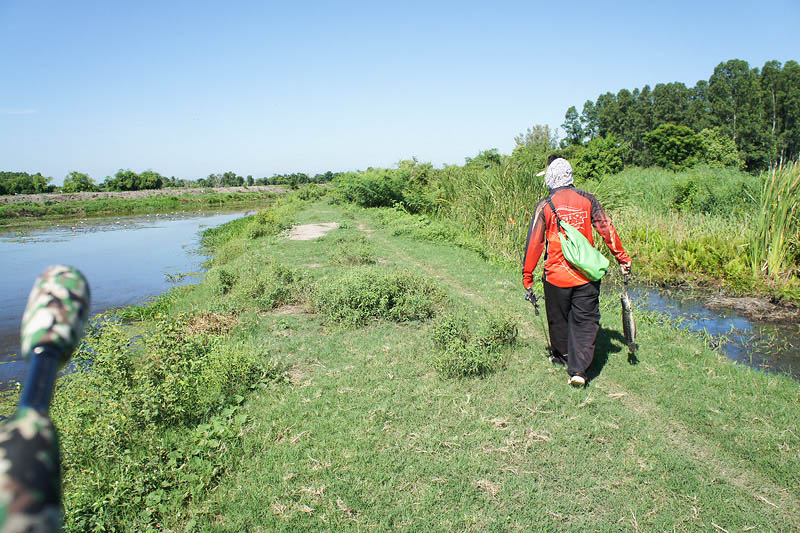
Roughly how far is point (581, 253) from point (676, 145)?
39206 mm

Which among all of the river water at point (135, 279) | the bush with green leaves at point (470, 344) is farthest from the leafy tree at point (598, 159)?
the bush with green leaves at point (470, 344)

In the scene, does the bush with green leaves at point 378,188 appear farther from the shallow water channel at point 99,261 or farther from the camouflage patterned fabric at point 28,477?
the camouflage patterned fabric at point 28,477

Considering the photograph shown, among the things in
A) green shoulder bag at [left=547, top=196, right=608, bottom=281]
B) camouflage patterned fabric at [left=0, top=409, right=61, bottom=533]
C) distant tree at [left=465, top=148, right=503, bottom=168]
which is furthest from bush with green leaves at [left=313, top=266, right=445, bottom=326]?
distant tree at [left=465, top=148, right=503, bottom=168]

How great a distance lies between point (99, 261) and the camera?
1631 centimetres

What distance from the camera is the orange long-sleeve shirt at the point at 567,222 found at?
14.7 ft

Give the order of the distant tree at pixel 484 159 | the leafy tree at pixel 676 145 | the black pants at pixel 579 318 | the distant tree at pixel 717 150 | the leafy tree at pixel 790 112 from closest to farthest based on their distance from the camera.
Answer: the black pants at pixel 579 318 < the distant tree at pixel 484 159 < the distant tree at pixel 717 150 < the leafy tree at pixel 676 145 < the leafy tree at pixel 790 112

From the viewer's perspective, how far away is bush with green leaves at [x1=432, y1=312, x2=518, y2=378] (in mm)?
4766

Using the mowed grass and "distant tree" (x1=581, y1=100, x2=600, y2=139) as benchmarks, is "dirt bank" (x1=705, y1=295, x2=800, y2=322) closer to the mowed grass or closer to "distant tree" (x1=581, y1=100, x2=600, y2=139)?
the mowed grass

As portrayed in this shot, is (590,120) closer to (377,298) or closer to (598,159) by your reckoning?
(598,159)

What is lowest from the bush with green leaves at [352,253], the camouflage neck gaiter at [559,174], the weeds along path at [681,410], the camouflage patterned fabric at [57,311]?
the weeds along path at [681,410]

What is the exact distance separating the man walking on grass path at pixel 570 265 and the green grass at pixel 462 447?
1.41ft

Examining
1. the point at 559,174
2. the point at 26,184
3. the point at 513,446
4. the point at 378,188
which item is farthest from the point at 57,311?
the point at 26,184

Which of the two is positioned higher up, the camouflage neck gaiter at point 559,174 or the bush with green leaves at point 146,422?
the camouflage neck gaiter at point 559,174

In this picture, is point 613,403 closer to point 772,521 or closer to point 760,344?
point 772,521
